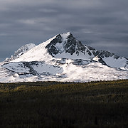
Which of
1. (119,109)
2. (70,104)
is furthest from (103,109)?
(70,104)

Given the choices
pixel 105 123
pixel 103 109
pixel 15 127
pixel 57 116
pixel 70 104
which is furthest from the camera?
pixel 70 104

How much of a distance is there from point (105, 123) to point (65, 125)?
226 centimetres

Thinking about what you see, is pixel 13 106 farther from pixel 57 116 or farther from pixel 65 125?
pixel 65 125

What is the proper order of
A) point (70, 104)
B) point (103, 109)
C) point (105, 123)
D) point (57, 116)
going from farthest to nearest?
point (70, 104), point (103, 109), point (57, 116), point (105, 123)

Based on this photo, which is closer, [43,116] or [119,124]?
[119,124]

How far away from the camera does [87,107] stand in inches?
770

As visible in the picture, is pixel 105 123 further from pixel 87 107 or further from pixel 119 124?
pixel 87 107

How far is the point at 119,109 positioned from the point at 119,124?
3989 mm

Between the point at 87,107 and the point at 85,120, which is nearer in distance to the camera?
the point at 85,120

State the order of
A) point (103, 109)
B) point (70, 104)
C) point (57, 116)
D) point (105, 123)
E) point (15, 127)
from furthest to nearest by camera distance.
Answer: point (70, 104), point (103, 109), point (57, 116), point (105, 123), point (15, 127)

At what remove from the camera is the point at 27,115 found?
17.2m

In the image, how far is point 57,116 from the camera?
16938 mm

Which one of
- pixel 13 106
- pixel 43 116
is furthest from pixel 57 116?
pixel 13 106

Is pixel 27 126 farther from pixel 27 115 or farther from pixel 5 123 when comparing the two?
pixel 27 115
